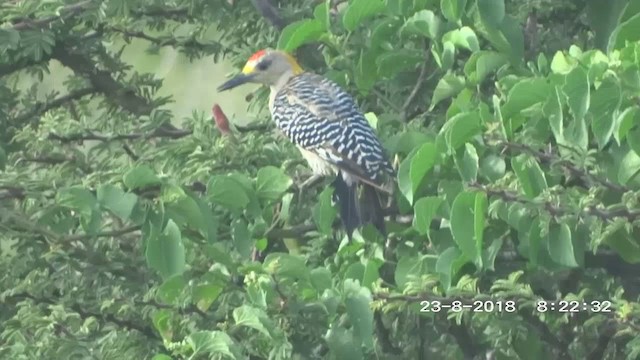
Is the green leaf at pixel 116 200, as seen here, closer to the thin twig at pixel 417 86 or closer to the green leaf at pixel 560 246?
the green leaf at pixel 560 246

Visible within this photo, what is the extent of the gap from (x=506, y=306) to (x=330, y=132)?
1559 mm

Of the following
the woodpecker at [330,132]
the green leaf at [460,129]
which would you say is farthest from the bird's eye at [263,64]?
the green leaf at [460,129]

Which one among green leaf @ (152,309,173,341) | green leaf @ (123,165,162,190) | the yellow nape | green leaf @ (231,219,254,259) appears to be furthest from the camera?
the yellow nape

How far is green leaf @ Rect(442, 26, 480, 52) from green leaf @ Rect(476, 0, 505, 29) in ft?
0.21

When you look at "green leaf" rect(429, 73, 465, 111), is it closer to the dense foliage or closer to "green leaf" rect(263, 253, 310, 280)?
the dense foliage

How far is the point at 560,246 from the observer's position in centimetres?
285

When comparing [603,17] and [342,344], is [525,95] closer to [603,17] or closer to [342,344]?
[342,344]

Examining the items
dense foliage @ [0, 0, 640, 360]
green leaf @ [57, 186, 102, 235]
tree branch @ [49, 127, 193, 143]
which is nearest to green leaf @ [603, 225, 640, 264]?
dense foliage @ [0, 0, 640, 360]

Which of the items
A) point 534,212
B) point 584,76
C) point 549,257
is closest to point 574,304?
point 549,257

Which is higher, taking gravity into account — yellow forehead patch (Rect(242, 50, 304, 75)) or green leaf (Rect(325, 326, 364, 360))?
green leaf (Rect(325, 326, 364, 360))

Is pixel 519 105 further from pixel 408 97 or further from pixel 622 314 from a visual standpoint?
pixel 408 97

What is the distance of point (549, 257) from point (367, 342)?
42cm

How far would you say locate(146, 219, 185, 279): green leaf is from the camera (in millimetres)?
2969

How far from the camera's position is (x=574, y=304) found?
9.84ft
